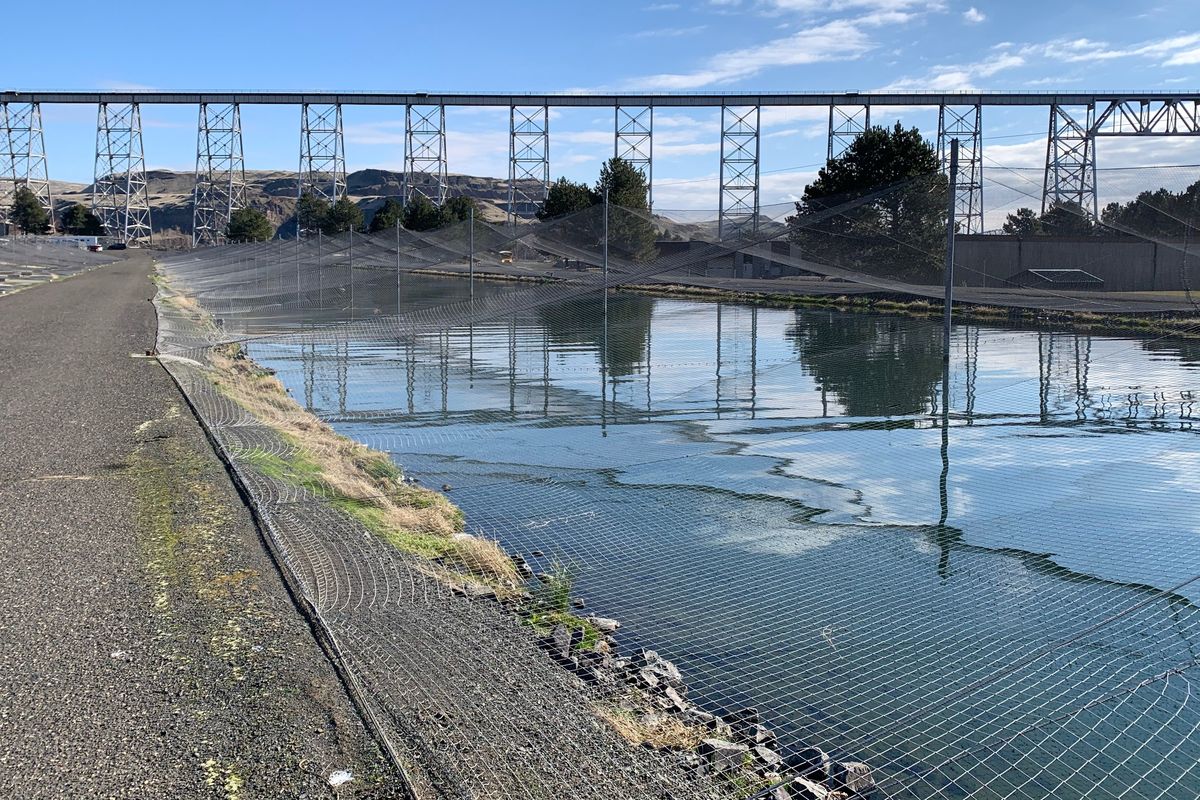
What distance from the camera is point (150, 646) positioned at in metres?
4.50

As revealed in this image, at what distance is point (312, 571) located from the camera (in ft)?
18.5

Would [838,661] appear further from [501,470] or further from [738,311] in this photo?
[738,311]

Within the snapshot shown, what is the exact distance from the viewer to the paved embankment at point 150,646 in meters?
3.54

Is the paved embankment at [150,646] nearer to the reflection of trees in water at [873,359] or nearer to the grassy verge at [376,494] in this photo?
the grassy verge at [376,494]

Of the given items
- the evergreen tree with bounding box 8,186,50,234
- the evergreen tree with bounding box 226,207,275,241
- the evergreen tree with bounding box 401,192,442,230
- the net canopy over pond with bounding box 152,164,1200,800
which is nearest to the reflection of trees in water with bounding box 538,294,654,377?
the net canopy over pond with bounding box 152,164,1200,800

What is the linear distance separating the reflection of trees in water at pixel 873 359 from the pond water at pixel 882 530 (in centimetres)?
11

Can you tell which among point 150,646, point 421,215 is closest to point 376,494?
point 150,646

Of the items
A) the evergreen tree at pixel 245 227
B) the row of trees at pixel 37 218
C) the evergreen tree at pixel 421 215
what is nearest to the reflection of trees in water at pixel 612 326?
the evergreen tree at pixel 421 215

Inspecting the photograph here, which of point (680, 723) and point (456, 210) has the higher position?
point (456, 210)

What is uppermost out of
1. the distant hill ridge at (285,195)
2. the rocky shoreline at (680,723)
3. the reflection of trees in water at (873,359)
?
the distant hill ridge at (285,195)

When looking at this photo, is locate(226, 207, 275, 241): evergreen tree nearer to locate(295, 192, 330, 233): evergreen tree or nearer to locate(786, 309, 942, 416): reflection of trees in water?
locate(295, 192, 330, 233): evergreen tree

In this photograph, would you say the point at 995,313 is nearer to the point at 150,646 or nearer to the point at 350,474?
the point at 350,474

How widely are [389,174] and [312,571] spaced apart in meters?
188

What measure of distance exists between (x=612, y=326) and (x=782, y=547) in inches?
667
